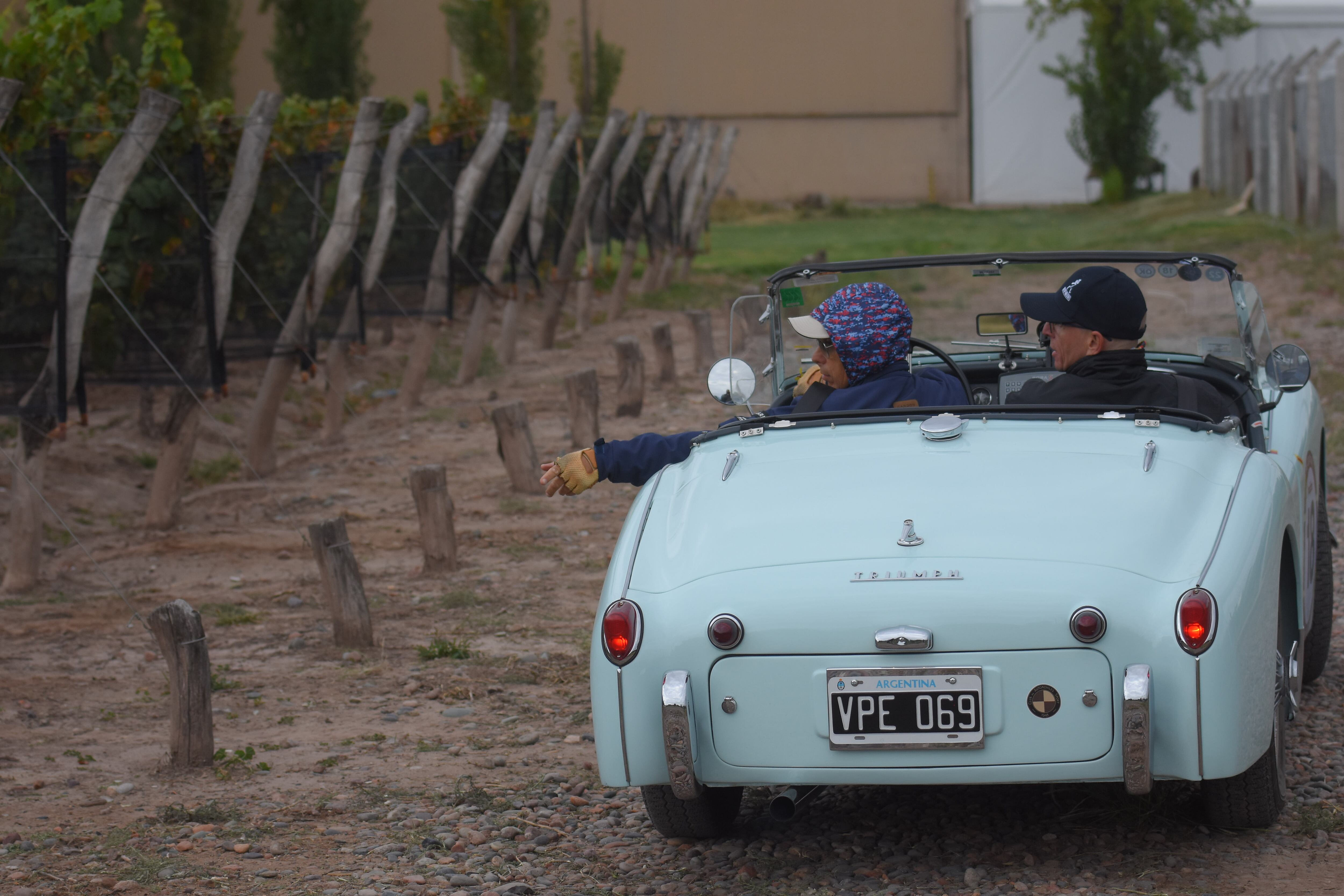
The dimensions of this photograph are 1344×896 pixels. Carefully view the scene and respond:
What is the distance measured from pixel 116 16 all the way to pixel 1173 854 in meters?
7.45

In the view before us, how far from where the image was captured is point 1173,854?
13.1 feet

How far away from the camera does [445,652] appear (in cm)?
658

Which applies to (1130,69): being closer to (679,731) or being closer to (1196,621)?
(1196,621)

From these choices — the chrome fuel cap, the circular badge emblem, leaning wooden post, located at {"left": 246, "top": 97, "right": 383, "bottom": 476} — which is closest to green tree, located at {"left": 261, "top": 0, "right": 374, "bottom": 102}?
leaning wooden post, located at {"left": 246, "top": 97, "right": 383, "bottom": 476}

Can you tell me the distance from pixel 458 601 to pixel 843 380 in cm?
331

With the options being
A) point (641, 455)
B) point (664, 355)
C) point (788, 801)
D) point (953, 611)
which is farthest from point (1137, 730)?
point (664, 355)

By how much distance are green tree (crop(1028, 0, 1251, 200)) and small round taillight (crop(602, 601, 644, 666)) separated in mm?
42212

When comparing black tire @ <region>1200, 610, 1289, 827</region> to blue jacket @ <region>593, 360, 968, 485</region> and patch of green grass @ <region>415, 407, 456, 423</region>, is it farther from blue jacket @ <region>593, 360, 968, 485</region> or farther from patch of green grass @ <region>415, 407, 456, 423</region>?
patch of green grass @ <region>415, 407, 456, 423</region>

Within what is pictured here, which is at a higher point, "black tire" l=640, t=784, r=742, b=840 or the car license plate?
the car license plate

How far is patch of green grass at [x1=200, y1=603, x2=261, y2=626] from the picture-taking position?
7.37 m

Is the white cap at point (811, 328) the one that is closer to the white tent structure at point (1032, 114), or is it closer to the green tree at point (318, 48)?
the green tree at point (318, 48)

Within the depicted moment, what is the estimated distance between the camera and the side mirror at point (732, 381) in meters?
4.81

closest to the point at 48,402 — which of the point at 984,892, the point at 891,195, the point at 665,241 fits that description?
the point at 984,892

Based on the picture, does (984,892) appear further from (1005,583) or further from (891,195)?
(891,195)
